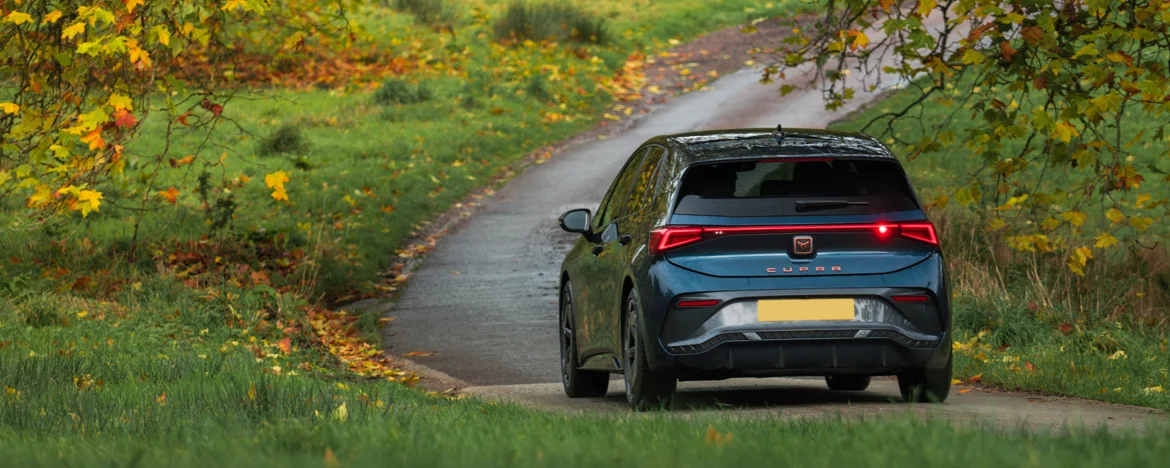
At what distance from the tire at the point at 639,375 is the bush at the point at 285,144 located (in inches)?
585

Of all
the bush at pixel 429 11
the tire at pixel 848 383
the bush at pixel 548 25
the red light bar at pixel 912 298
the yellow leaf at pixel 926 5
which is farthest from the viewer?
the bush at pixel 429 11

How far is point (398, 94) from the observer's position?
28.6 metres

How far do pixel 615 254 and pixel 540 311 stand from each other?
20.2 ft

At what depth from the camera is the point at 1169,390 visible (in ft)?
29.2

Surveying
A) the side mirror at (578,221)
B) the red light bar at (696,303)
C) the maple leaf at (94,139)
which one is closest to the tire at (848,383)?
the side mirror at (578,221)

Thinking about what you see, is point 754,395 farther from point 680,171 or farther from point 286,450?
point 286,450

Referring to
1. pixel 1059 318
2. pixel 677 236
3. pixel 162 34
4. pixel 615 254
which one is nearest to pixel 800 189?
pixel 677 236

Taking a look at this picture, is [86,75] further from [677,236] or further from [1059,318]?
[1059,318]

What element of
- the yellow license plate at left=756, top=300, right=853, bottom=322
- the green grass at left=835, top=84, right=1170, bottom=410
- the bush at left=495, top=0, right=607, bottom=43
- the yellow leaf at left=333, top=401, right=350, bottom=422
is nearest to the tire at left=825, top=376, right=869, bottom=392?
the green grass at left=835, top=84, right=1170, bottom=410

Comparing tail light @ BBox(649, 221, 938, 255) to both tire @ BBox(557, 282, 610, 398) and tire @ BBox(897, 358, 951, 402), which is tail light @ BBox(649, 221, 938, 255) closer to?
tire @ BBox(897, 358, 951, 402)

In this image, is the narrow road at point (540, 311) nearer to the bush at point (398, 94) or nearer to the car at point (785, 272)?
the car at point (785, 272)

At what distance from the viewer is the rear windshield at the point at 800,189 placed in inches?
310

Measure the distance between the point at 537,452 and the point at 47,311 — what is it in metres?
8.23

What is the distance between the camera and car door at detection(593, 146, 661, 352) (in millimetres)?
8648
